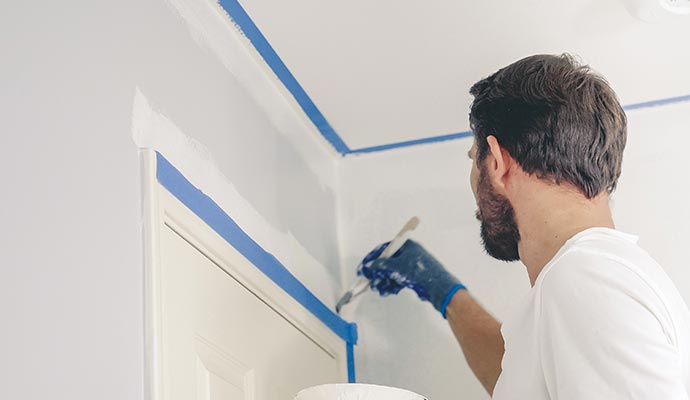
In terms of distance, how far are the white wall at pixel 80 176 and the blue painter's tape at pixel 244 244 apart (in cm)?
7

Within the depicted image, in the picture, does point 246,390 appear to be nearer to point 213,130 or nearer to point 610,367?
point 213,130

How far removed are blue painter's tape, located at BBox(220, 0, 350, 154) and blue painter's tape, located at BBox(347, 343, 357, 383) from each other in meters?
0.61

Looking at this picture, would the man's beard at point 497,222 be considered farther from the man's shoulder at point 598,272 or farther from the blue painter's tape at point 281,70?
the blue painter's tape at point 281,70

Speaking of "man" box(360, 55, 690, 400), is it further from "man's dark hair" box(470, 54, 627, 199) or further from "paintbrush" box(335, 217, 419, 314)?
"paintbrush" box(335, 217, 419, 314)

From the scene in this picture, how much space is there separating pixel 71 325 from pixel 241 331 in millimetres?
654

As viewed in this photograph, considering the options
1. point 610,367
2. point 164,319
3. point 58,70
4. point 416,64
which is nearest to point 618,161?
point 610,367

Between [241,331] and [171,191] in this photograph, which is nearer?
[171,191]

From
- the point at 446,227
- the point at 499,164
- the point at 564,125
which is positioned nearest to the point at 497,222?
the point at 499,164

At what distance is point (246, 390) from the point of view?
205 cm

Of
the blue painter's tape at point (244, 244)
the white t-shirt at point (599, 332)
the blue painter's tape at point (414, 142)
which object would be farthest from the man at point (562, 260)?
the blue painter's tape at point (414, 142)

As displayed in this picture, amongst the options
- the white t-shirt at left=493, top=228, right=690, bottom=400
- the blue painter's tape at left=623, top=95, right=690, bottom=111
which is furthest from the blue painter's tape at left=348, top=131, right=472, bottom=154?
the white t-shirt at left=493, top=228, right=690, bottom=400

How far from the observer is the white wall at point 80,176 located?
136 cm

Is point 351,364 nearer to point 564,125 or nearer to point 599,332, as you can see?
point 564,125

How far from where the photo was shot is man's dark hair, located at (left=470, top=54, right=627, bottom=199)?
1.88 metres
